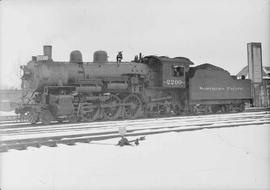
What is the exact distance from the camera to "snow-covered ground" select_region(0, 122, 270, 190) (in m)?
5.71

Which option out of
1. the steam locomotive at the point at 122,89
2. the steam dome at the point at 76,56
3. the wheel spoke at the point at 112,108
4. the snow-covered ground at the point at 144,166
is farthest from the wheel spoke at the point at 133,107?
the snow-covered ground at the point at 144,166

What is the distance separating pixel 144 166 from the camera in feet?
21.9

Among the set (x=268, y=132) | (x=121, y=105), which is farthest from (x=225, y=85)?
(x=268, y=132)

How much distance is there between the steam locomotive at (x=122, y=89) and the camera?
50.7ft

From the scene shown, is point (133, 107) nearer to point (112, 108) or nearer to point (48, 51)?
point (112, 108)

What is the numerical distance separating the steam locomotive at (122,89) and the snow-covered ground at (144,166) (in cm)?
687

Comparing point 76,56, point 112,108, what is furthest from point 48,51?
point 112,108

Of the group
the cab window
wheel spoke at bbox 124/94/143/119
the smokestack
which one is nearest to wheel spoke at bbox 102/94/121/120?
wheel spoke at bbox 124/94/143/119

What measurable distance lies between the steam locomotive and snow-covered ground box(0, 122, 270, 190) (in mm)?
6869

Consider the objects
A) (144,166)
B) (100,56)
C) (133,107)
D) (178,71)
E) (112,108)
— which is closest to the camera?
(144,166)

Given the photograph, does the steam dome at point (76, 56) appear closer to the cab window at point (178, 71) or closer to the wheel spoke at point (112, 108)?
the wheel spoke at point (112, 108)

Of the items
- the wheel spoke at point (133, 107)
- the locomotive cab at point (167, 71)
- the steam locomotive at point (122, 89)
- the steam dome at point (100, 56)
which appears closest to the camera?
the steam locomotive at point (122, 89)

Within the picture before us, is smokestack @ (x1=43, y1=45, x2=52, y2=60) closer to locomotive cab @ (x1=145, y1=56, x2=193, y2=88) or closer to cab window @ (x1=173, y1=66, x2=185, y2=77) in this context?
locomotive cab @ (x1=145, y1=56, x2=193, y2=88)

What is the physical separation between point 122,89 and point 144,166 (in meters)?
10.9
